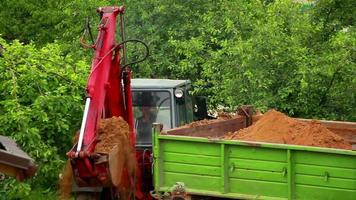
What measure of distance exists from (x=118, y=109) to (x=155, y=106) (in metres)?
1.11

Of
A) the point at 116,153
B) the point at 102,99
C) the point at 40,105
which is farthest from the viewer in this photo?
the point at 40,105

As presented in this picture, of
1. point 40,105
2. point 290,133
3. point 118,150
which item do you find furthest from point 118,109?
point 290,133

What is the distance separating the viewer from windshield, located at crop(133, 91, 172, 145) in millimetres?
10125

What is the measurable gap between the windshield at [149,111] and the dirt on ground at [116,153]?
56.2 inches

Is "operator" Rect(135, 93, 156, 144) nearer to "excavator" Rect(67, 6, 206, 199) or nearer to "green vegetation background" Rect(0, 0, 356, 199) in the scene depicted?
"excavator" Rect(67, 6, 206, 199)

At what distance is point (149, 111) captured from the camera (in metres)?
10.2

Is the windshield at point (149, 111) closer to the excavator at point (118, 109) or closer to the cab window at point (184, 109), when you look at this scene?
the excavator at point (118, 109)

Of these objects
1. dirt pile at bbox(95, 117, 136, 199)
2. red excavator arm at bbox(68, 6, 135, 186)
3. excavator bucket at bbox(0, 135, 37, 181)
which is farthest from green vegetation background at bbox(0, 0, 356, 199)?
excavator bucket at bbox(0, 135, 37, 181)

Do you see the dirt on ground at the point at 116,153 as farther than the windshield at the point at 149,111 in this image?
No

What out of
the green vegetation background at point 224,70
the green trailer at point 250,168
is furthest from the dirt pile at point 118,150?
the green vegetation background at point 224,70

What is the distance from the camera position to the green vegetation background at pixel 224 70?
1030 centimetres

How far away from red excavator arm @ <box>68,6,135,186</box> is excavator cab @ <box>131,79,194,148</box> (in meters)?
0.91

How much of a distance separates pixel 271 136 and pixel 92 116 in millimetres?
2117

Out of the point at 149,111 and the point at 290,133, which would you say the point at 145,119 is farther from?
the point at 290,133
